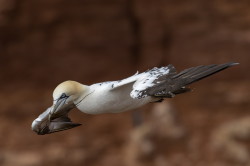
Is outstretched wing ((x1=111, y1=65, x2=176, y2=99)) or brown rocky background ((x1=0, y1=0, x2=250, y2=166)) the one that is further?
brown rocky background ((x1=0, y1=0, x2=250, y2=166))

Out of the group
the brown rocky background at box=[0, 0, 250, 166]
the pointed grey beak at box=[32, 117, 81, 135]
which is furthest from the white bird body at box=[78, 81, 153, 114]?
the brown rocky background at box=[0, 0, 250, 166]

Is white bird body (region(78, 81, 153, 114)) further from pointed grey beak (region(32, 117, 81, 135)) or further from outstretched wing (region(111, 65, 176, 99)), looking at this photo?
pointed grey beak (region(32, 117, 81, 135))

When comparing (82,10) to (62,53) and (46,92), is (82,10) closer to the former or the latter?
(62,53)

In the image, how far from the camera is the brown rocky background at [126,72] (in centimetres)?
460

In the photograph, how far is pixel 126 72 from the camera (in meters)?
4.84

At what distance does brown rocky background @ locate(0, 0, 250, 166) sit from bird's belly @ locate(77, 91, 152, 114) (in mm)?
2509

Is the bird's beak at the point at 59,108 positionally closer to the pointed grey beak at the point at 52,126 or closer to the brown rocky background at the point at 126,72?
the pointed grey beak at the point at 52,126

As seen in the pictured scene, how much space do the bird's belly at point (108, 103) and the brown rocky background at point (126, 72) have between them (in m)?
2.51

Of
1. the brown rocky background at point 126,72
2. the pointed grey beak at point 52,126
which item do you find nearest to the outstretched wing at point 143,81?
the pointed grey beak at point 52,126

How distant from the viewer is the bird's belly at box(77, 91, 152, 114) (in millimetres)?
2027

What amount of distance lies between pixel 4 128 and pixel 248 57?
1808 mm

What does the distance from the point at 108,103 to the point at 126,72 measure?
2820 mm

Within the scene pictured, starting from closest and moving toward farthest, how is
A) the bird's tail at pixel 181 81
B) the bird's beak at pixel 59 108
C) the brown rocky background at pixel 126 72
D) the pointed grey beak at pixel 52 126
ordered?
the bird's tail at pixel 181 81 → the bird's beak at pixel 59 108 → the pointed grey beak at pixel 52 126 → the brown rocky background at pixel 126 72

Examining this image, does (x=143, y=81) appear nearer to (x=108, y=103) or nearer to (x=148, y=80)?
(x=148, y=80)
